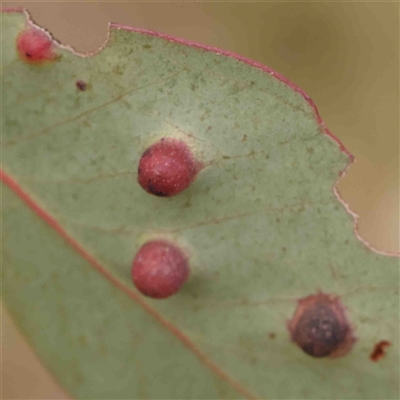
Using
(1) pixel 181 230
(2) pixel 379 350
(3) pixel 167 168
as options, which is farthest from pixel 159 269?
(2) pixel 379 350

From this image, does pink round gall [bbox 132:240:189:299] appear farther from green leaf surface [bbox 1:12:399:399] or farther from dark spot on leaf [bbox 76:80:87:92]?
dark spot on leaf [bbox 76:80:87:92]

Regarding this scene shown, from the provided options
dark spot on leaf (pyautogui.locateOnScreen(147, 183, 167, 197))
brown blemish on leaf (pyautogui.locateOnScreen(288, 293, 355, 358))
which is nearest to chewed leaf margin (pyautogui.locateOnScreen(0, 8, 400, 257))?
brown blemish on leaf (pyautogui.locateOnScreen(288, 293, 355, 358))

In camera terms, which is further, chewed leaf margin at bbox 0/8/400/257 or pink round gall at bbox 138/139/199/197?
pink round gall at bbox 138/139/199/197

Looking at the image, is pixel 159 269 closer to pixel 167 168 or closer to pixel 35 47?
pixel 167 168

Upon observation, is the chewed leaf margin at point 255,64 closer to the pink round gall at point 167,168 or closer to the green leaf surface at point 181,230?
the green leaf surface at point 181,230

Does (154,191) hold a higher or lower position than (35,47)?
lower

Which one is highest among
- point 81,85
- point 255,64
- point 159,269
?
point 255,64
